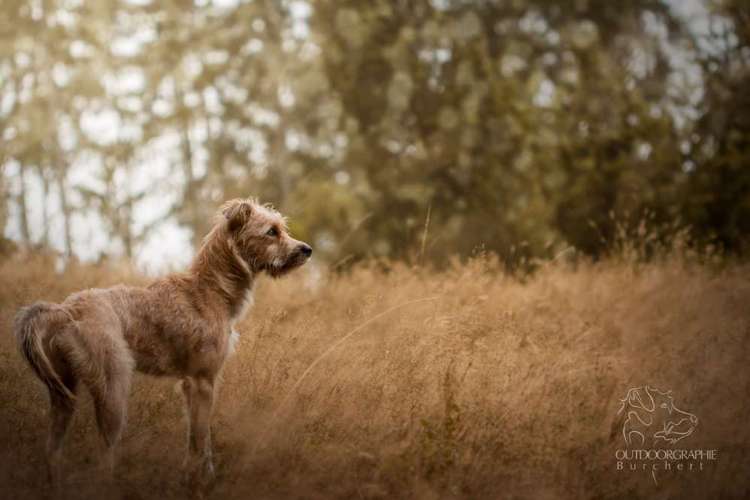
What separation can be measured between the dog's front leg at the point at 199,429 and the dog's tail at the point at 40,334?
0.85 metres

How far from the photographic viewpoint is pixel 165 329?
4.57 meters

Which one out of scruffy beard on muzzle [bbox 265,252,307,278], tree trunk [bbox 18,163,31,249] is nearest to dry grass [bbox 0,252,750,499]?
scruffy beard on muzzle [bbox 265,252,307,278]

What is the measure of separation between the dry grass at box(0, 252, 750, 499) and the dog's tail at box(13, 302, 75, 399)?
0.63m

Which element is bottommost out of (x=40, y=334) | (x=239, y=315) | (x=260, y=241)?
(x=239, y=315)

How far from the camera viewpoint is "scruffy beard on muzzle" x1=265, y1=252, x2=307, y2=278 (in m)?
5.46

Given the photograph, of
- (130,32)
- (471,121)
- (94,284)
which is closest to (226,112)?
(130,32)

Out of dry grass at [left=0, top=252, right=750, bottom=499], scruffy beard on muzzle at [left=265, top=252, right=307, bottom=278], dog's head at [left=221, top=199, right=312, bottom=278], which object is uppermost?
dog's head at [left=221, top=199, right=312, bottom=278]

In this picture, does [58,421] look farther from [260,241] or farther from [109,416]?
[260,241]

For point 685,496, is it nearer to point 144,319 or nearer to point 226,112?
point 144,319

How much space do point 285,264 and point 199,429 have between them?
1632 millimetres

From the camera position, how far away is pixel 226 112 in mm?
17984

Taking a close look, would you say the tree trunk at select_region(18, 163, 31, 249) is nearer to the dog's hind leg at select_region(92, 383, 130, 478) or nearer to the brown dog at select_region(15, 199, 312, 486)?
the brown dog at select_region(15, 199, 312, 486)

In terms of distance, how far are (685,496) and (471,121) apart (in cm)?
1202

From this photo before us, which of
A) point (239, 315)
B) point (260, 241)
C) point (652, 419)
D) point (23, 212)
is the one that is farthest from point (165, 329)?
point (23, 212)
